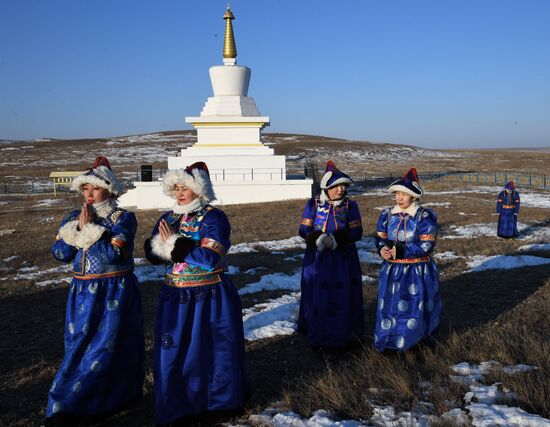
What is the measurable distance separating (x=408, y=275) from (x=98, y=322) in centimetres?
302

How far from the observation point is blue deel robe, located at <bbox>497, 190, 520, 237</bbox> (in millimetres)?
12047

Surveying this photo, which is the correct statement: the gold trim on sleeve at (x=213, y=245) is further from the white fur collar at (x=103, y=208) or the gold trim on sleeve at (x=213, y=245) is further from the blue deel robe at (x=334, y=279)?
the blue deel robe at (x=334, y=279)

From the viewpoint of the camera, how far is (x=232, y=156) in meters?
21.2

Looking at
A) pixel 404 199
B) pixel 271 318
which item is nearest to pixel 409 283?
pixel 404 199

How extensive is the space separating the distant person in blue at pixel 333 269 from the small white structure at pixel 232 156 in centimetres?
1473

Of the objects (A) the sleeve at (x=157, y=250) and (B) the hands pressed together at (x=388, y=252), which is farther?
(B) the hands pressed together at (x=388, y=252)

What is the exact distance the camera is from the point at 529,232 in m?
13.2

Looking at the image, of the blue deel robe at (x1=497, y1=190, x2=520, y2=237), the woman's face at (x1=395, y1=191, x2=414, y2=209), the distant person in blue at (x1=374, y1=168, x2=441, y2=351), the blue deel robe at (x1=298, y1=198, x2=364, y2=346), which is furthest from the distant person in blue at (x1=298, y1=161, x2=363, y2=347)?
the blue deel robe at (x1=497, y1=190, x2=520, y2=237)

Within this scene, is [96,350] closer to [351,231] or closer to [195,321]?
[195,321]

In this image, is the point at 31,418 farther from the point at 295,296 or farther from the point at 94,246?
the point at 295,296

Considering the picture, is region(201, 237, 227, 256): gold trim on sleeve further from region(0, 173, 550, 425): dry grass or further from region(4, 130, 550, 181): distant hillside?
region(4, 130, 550, 181): distant hillside

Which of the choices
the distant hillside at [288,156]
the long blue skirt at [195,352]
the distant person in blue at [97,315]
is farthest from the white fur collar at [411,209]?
the distant hillside at [288,156]

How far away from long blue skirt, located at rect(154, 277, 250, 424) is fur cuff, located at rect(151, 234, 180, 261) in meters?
0.30

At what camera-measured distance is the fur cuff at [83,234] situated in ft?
12.6
